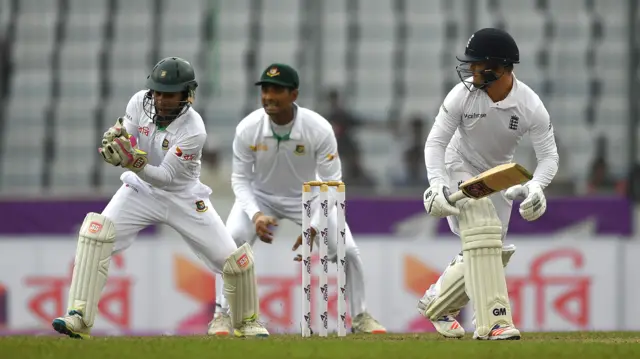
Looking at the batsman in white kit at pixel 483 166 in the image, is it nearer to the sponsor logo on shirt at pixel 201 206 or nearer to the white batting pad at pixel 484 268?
the white batting pad at pixel 484 268

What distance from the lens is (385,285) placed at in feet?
40.3

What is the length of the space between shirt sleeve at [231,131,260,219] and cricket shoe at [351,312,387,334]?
1079 mm

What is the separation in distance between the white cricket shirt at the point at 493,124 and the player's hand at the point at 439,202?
95mm

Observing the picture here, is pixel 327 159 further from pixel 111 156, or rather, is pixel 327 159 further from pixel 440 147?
pixel 111 156

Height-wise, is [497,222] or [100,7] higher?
[100,7]

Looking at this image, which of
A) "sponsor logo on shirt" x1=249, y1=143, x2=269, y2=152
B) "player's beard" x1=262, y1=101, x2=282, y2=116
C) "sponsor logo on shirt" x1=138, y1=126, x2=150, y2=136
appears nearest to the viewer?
"sponsor logo on shirt" x1=138, y1=126, x2=150, y2=136

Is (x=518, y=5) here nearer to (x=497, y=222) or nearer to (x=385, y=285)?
(x=385, y=285)

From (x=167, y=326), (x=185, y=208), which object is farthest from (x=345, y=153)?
(x=185, y=208)

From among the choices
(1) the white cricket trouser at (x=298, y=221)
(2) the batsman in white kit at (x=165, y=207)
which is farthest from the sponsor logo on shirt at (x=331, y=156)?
(2) the batsman in white kit at (x=165, y=207)

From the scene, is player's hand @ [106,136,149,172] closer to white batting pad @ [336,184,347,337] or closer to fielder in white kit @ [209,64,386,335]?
Answer: white batting pad @ [336,184,347,337]

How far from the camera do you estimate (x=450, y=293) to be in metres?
8.00

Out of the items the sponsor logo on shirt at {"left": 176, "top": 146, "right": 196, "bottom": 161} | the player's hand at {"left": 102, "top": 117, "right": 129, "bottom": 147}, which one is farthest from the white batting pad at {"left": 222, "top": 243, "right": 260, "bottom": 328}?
the player's hand at {"left": 102, "top": 117, "right": 129, "bottom": 147}

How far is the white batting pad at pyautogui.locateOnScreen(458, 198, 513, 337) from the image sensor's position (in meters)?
7.49

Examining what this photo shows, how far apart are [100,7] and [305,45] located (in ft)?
8.89
